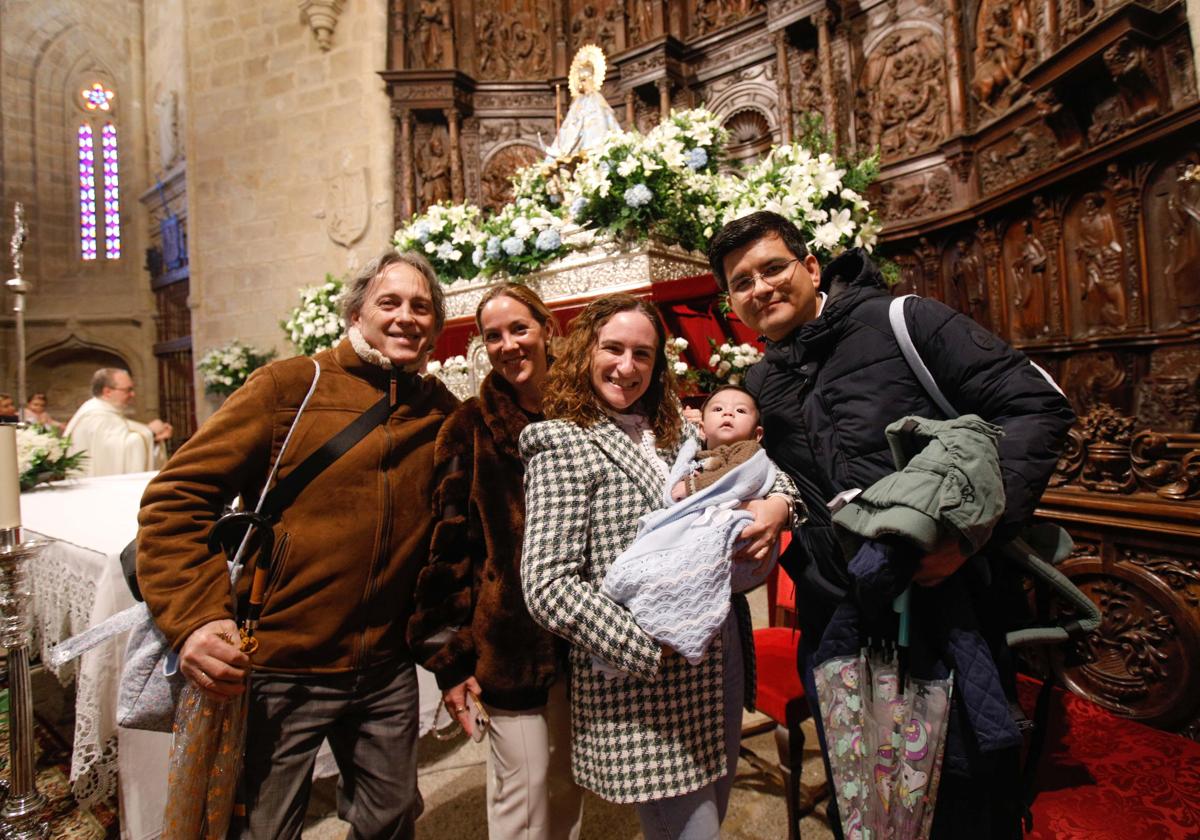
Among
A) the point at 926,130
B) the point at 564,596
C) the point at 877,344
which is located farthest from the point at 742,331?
the point at 926,130

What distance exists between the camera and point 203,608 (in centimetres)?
135

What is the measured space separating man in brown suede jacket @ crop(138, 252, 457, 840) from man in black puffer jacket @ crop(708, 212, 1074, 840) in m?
0.95

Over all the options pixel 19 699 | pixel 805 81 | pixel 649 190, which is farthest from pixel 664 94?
pixel 19 699

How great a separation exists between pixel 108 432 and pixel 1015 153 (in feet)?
27.9

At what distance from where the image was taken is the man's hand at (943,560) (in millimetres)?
1153

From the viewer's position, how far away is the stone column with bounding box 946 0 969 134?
19.3ft

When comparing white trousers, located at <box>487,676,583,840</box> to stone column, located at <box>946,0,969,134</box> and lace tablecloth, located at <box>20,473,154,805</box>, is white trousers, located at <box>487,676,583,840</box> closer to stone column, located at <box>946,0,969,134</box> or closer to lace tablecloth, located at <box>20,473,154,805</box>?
lace tablecloth, located at <box>20,473,154,805</box>

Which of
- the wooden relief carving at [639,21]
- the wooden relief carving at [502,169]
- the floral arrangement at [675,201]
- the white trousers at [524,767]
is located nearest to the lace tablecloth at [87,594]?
the white trousers at [524,767]

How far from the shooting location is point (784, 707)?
6.78 feet

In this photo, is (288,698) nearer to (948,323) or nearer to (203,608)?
(203,608)

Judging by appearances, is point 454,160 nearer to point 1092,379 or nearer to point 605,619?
point 1092,379

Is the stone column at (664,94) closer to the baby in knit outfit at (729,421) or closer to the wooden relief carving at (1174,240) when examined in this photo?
the wooden relief carving at (1174,240)

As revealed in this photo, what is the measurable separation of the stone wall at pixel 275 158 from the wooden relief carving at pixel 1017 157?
7340mm

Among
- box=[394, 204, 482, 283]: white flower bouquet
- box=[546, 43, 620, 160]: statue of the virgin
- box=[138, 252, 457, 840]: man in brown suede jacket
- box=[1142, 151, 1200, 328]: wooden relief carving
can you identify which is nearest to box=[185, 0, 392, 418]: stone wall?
box=[546, 43, 620, 160]: statue of the virgin
